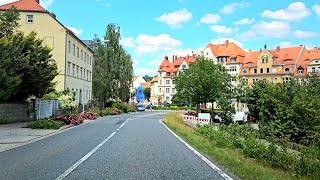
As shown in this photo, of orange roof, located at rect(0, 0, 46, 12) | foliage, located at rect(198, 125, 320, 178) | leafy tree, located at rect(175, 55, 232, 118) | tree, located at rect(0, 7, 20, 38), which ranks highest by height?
orange roof, located at rect(0, 0, 46, 12)

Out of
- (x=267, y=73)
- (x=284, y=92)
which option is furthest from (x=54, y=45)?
(x=267, y=73)

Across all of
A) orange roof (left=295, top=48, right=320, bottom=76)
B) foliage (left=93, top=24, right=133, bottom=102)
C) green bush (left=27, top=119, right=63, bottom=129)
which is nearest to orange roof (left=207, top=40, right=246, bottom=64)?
orange roof (left=295, top=48, right=320, bottom=76)

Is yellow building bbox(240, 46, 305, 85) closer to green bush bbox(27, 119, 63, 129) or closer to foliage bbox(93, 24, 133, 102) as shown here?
foliage bbox(93, 24, 133, 102)

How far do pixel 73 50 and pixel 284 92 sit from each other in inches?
1407

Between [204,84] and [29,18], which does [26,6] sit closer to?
[29,18]

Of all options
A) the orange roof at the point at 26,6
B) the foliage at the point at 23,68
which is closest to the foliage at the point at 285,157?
the foliage at the point at 23,68

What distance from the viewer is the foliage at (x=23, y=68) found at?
23234 millimetres

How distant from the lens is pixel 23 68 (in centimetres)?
2603

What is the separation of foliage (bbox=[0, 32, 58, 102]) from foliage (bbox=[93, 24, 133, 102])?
109 feet

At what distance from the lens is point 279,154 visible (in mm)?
10125

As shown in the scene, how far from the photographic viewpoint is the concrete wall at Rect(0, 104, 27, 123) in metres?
25.7

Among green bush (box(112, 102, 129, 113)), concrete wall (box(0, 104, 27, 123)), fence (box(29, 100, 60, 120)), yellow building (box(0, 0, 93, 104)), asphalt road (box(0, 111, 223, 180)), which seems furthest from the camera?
green bush (box(112, 102, 129, 113))

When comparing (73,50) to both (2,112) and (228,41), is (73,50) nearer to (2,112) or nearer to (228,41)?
(2,112)

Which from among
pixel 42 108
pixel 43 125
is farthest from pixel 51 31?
pixel 43 125
